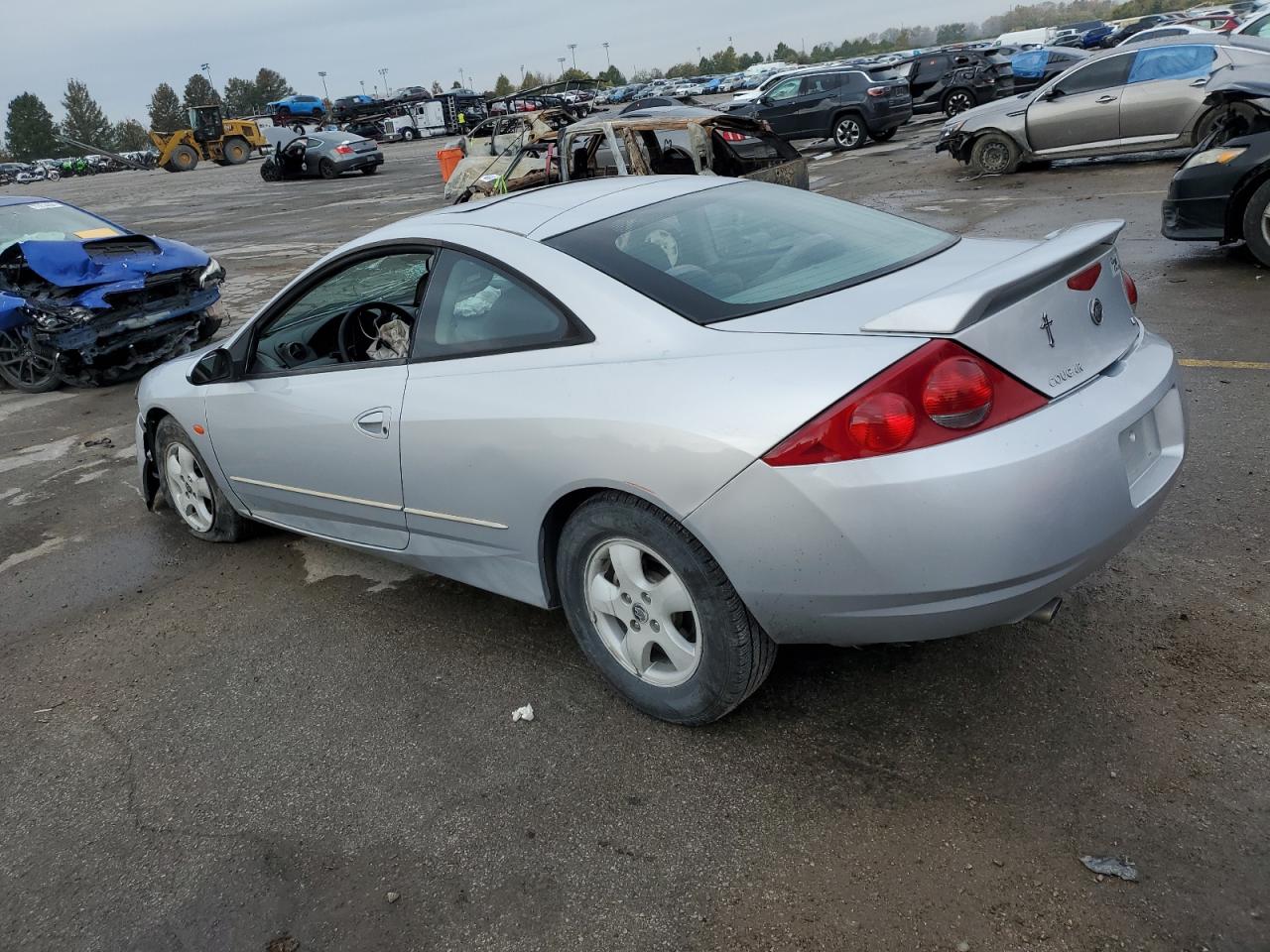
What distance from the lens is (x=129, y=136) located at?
11312 centimetres

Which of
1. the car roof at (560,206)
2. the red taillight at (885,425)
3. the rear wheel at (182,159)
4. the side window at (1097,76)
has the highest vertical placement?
the rear wheel at (182,159)

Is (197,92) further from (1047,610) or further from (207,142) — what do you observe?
(1047,610)

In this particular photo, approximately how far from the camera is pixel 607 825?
268 cm

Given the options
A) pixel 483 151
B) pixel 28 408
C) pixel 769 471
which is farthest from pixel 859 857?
pixel 483 151

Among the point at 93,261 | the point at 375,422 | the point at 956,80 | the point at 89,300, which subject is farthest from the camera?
the point at 956,80

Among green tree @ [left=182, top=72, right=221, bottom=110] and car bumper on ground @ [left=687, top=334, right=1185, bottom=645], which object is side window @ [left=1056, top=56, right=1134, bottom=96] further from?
green tree @ [left=182, top=72, right=221, bottom=110]

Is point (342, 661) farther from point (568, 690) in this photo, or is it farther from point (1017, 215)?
point (1017, 215)

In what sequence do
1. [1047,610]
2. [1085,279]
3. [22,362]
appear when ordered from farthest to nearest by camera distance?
[22,362]
[1085,279]
[1047,610]

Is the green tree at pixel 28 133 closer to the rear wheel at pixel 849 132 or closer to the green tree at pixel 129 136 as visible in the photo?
the green tree at pixel 129 136

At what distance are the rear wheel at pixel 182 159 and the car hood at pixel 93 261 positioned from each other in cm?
4247

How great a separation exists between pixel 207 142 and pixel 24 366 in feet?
144

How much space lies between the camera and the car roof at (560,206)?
11.0 feet

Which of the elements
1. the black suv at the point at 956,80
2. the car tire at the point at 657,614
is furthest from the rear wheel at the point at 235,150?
the car tire at the point at 657,614

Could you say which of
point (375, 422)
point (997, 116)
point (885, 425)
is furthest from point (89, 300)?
point (997, 116)
